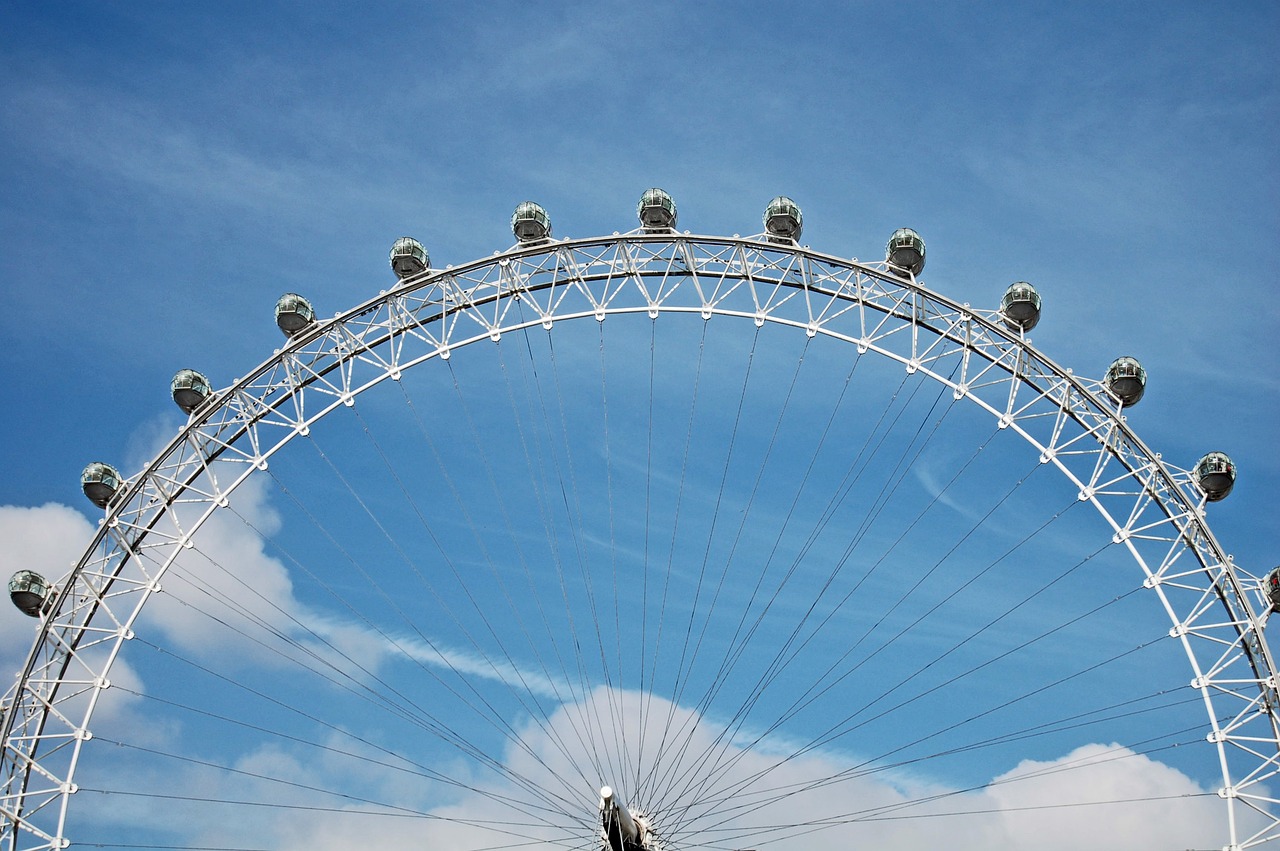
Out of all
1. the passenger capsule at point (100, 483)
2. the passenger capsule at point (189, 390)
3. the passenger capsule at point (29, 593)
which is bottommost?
the passenger capsule at point (29, 593)

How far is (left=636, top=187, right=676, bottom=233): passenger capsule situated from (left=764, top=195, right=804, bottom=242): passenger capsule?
2.75 m

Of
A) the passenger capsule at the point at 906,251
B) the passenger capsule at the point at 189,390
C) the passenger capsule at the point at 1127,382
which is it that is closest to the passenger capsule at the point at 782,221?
the passenger capsule at the point at 906,251

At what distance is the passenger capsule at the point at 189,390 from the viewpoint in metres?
42.6

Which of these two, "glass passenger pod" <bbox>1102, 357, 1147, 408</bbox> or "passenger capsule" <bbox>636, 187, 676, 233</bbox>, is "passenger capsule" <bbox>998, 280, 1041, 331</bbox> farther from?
"passenger capsule" <bbox>636, 187, 676, 233</bbox>

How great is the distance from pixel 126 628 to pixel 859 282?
22.6 meters

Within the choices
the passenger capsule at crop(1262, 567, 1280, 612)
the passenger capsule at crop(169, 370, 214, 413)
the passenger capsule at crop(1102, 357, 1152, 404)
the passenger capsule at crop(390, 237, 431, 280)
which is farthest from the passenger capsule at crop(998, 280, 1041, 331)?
the passenger capsule at crop(169, 370, 214, 413)

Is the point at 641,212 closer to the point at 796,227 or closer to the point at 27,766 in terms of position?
the point at 796,227

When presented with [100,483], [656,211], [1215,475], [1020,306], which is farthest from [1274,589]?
[100,483]

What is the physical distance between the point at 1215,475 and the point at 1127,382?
11.0 feet

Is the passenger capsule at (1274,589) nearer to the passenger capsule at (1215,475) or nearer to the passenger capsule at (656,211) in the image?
the passenger capsule at (1215,475)

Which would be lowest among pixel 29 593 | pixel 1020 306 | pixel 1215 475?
pixel 29 593

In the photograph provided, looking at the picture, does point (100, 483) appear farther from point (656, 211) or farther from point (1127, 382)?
point (1127, 382)

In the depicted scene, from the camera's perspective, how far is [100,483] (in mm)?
42562

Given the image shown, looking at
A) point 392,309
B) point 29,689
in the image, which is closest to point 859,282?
point 392,309
